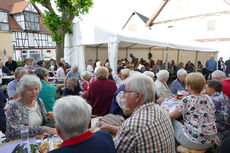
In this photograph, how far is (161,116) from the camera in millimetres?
1303

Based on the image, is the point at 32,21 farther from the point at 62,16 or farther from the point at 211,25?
the point at 211,25

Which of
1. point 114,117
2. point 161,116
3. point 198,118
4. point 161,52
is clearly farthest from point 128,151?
point 161,52

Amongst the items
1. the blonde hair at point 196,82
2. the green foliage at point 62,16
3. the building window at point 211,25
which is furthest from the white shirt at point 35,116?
the building window at point 211,25

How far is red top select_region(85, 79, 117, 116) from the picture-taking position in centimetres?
305

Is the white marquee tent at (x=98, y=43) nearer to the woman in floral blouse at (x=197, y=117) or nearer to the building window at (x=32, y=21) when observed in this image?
the woman in floral blouse at (x=197, y=117)

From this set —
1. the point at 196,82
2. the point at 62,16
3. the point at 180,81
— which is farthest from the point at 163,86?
the point at 62,16

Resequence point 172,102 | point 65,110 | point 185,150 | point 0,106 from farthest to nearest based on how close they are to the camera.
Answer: point 172,102, point 0,106, point 185,150, point 65,110

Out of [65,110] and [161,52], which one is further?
[161,52]

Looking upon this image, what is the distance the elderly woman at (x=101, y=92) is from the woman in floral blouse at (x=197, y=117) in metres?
1.34

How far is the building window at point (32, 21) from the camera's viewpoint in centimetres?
2153

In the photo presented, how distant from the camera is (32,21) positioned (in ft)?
73.4

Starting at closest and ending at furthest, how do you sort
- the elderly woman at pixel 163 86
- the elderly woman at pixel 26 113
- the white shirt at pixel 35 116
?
1. the elderly woman at pixel 26 113
2. the white shirt at pixel 35 116
3. the elderly woman at pixel 163 86

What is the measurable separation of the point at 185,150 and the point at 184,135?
20 cm

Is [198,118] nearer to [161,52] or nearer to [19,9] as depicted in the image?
[161,52]
